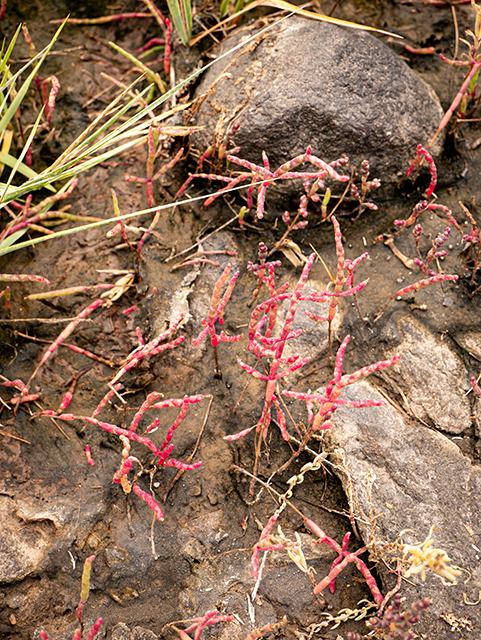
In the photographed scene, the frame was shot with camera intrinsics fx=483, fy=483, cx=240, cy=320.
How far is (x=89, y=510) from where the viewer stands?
199 centimetres

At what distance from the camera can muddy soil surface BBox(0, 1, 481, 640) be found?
1.87 m

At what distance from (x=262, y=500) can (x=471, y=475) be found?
868mm

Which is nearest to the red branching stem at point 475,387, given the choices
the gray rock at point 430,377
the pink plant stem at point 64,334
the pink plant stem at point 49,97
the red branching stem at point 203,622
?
the gray rock at point 430,377

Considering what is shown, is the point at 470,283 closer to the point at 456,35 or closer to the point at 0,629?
the point at 456,35

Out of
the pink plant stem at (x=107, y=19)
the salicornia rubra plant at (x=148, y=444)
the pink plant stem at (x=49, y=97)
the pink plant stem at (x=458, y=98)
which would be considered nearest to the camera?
the salicornia rubra plant at (x=148, y=444)

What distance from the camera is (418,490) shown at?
195cm

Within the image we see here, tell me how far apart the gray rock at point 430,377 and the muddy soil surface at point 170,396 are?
0.19ft

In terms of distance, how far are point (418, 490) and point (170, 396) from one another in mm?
1124

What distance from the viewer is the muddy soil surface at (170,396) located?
187 cm

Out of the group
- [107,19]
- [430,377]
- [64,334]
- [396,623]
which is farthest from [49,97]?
[396,623]

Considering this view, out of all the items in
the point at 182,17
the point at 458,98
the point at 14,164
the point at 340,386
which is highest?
the point at 182,17

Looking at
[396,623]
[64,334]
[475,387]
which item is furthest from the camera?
[64,334]

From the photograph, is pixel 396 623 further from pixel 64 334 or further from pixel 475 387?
pixel 64 334

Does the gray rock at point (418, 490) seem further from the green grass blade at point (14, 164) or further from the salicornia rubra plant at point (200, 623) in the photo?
the green grass blade at point (14, 164)
